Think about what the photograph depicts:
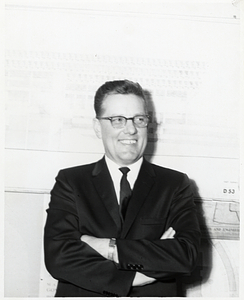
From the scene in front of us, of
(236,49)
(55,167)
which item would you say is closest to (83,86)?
(55,167)

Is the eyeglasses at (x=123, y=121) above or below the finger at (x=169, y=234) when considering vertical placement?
above

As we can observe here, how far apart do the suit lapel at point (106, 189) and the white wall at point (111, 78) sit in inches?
2.2

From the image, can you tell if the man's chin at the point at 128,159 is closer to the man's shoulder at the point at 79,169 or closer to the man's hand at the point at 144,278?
the man's shoulder at the point at 79,169

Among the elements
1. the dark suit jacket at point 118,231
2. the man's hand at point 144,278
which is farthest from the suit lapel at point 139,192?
the man's hand at point 144,278

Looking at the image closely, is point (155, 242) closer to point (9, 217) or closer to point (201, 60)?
point (9, 217)

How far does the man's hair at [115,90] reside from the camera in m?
1.08

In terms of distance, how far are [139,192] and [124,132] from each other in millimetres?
173

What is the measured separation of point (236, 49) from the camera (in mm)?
1166

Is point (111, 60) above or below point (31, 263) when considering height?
above

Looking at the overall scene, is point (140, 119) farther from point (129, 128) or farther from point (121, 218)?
point (121, 218)

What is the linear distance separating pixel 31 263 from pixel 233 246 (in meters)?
0.59

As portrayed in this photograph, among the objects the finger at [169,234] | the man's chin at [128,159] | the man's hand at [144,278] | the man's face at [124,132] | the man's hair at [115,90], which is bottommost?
the man's hand at [144,278]

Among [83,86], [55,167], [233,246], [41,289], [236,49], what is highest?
[236,49]

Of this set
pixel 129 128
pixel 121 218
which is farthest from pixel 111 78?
pixel 121 218
